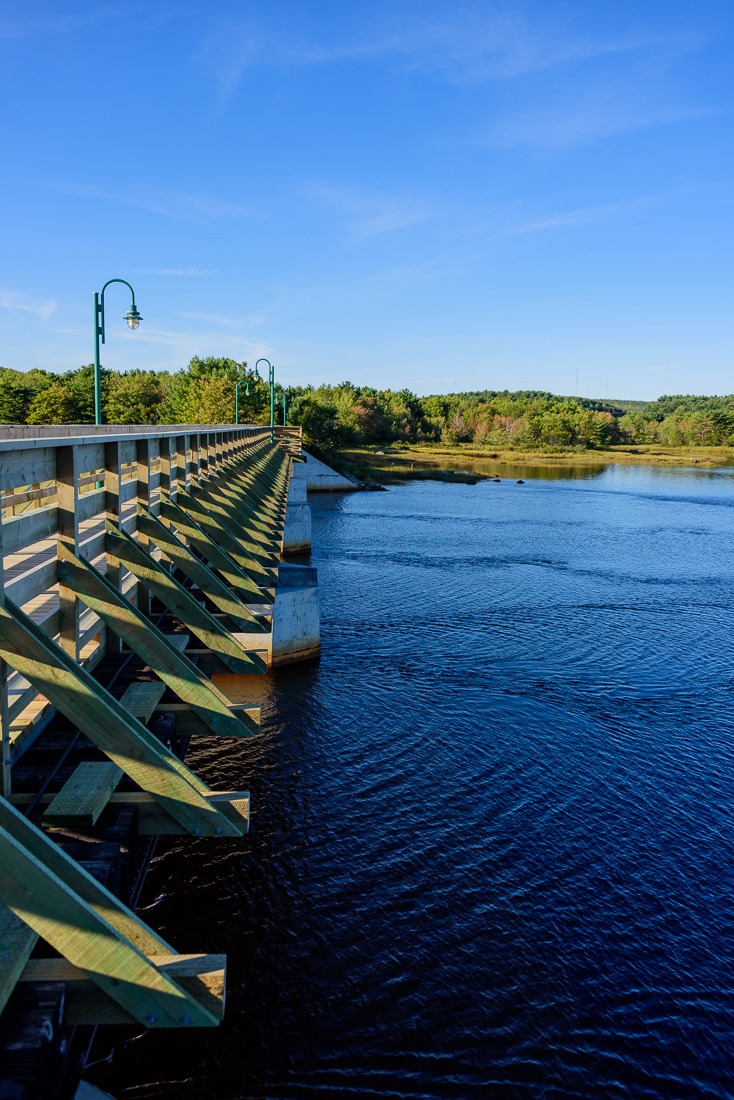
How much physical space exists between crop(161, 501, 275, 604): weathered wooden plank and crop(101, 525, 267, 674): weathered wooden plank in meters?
2.33

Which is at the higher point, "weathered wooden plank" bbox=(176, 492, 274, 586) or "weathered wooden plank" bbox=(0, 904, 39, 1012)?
"weathered wooden plank" bbox=(176, 492, 274, 586)

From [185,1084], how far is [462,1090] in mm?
2236

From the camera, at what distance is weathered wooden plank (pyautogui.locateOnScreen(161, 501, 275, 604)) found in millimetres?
10625

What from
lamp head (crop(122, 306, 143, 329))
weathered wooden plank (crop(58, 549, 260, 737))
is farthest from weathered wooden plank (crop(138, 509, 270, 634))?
lamp head (crop(122, 306, 143, 329))

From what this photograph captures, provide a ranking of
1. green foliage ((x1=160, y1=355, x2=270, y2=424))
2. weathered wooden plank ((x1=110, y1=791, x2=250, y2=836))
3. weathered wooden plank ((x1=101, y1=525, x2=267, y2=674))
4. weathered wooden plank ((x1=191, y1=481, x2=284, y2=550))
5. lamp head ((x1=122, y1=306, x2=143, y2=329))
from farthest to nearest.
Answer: green foliage ((x1=160, y1=355, x2=270, y2=424)) → lamp head ((x1=122, y1=306, x2=143, y2=329)) → weathered wooden plank ((x1=191, y1=481, x2=284, y2=550)) → weathered wooden plank ((x1=101, y1=525, x2=267, y2=674)) → weathered wooden plank ((x1=110, y1=791, x2=250, y2=836))

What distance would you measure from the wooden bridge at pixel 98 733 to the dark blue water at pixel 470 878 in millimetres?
2253

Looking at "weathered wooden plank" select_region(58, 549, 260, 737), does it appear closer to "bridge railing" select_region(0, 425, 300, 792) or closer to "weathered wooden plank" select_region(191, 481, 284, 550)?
"bridge railing" select_region(0, 425, 300, 792)

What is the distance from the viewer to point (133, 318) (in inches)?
842

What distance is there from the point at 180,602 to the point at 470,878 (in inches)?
190

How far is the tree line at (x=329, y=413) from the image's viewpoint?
9544 centimetres

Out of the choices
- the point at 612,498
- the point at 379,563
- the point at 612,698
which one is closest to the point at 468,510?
the point at 612,498

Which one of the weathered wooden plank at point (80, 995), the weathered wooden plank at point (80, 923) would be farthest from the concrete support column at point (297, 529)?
the weathered wooden plank at point (80, 995)

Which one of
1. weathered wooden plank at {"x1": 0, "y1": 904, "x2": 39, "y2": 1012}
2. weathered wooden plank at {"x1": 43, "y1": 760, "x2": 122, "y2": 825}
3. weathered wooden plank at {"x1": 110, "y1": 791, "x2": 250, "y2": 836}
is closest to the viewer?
weathered wooden plank at {"x1": 0, "y1": 904, "x2": 39, "y2": 1012}

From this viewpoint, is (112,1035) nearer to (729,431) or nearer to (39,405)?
(39,405)
